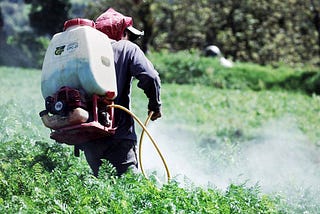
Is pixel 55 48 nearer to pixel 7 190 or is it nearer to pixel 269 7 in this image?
pixel 7 190

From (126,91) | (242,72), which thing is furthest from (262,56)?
(126,91)

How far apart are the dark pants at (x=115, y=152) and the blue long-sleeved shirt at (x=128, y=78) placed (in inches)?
2.9

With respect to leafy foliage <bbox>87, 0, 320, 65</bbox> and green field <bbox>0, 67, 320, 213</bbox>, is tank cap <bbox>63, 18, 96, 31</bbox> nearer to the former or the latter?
green field <bbox>0, 67, 320, 213</bbox>

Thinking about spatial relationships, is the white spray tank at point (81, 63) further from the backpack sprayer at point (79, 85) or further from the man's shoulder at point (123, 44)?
the man's shoulder at point (123, 44)

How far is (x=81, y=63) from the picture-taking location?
5.92 meters

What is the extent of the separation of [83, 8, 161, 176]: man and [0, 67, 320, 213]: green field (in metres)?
0.24

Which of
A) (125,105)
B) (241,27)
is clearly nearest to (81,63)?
(125,105)

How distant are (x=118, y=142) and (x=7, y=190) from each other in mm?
1325

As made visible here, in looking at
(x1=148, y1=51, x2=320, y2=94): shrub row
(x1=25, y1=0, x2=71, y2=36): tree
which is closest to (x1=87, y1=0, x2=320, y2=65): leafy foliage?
(x1=25, y1=0, x2=71, y2=36): tree

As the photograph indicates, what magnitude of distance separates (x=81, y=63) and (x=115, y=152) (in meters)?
0.93

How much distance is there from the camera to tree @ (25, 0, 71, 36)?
2934cm

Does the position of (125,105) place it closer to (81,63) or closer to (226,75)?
(81,63)

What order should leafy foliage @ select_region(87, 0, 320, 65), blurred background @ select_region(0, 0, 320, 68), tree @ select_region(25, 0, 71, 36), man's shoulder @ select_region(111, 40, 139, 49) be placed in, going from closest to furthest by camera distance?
man's shoulder @ select_region(111, 40, 139, 49) → tree @ select_region(25, 0, 71, 36) → blurred background @ select_region(0, 0, 320, 68) → leafy foliage @ select_region(87, 0, 320, 65)

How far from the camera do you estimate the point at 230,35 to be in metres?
35.1
